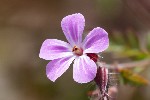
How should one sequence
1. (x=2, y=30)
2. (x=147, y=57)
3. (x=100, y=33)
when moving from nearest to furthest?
(x=100, y=33)
(x=147, y=57)
(x=2, y=30)

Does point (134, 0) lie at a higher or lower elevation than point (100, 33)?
higher

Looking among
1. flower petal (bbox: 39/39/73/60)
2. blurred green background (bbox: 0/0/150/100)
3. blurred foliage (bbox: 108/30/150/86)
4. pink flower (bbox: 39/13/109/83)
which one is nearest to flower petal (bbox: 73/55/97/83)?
pink flower (bbox: 39/13/109/83)

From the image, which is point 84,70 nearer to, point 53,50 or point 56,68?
point 56,68

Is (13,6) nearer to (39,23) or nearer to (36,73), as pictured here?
(39,23)

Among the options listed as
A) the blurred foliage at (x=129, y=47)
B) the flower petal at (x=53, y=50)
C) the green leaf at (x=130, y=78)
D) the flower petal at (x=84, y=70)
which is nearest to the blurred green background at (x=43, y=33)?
the blurred foliage at (x=129, y=47)

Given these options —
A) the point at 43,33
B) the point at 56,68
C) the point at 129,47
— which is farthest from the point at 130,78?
the point at 43,33

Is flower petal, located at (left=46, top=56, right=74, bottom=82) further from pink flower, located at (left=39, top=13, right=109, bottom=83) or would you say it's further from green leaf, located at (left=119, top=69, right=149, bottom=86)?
green leaf, located at (left=119, top=69, right=149, bottom=86)

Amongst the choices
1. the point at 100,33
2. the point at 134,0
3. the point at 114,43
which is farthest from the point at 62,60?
the point at 134,0

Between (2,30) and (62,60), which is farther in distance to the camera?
(2,30)
